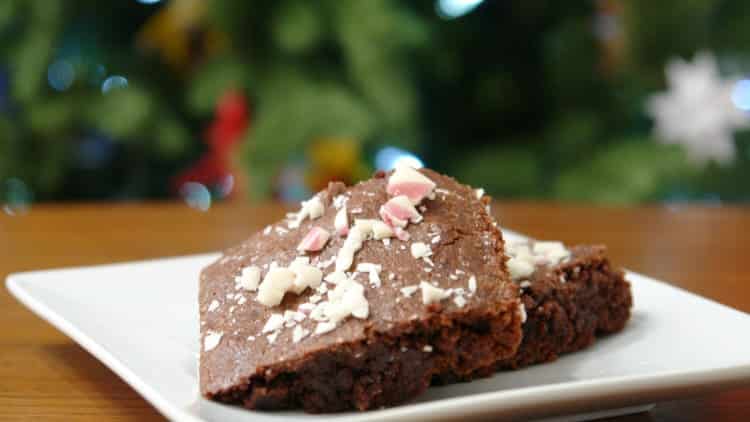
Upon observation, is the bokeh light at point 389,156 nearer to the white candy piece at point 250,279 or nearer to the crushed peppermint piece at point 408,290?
the white candy piece at point 250,279

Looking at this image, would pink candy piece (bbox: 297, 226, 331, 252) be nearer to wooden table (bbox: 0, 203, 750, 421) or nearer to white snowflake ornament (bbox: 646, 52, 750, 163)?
wooden table (bbox: 0, 203, 750, 421)

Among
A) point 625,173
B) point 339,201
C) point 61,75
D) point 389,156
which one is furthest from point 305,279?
point 61,75

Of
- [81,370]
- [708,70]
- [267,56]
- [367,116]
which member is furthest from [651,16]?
[81,370]

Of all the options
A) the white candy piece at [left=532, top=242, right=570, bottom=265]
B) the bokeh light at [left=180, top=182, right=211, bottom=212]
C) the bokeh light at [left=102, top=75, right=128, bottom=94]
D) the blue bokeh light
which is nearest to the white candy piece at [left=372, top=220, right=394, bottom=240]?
the white candy piece at [left=532, top=242, right=570, bottom=265]

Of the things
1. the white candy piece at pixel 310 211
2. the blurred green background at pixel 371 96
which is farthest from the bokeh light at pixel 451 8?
the white candy piece at pixel 310 211

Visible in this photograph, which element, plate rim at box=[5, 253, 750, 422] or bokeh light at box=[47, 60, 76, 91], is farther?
bokeh light at box=[47, 60, 76, 91]

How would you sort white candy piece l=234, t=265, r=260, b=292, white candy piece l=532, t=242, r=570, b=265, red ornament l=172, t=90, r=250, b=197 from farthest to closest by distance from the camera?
1. red ornament l=172, t=90, r=250, b=197
2. white candy piece l=532, t=242, r=570, b=265
3. white candy piece l=234, t=265, r=260, b=292

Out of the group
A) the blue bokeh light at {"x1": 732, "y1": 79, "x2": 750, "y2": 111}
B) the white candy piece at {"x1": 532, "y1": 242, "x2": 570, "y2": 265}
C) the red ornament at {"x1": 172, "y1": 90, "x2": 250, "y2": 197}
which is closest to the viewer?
the white candy piece at {"x1": 532, "y1": 242, "x2": 570, "y2": 265}
